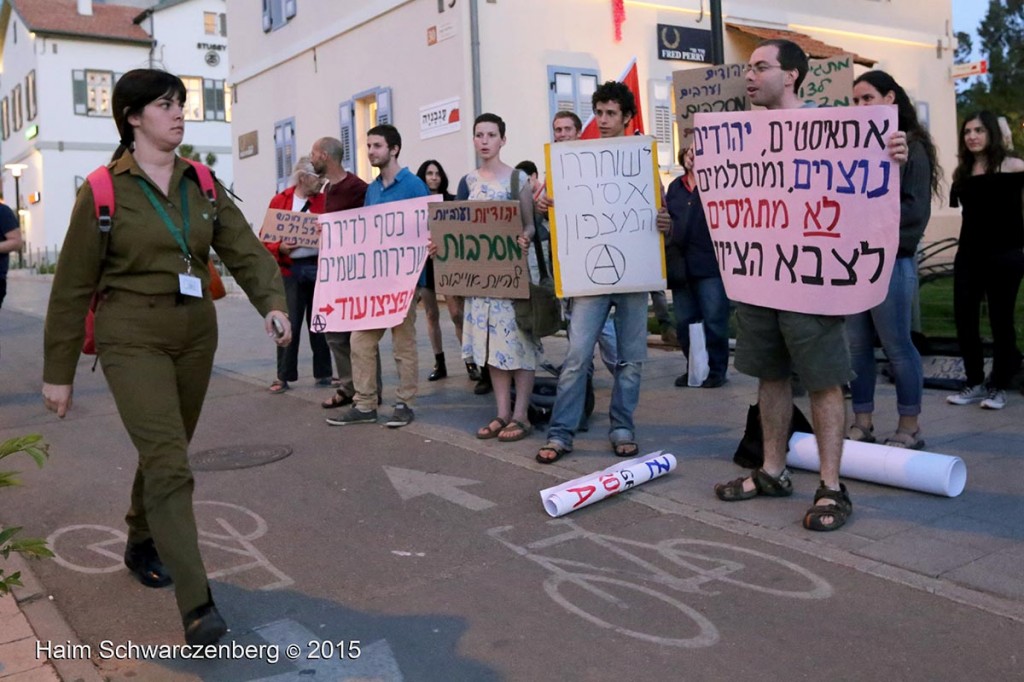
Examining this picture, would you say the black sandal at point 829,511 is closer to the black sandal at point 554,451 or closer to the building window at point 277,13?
the black sandal at point 554,451

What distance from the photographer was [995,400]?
6.99 m

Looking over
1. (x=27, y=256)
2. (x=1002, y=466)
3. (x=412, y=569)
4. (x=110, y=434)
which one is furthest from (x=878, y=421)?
(x=27, y=256)

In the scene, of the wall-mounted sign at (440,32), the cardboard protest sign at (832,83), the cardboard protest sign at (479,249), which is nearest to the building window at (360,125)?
the wall-mounted sign at (440,32)

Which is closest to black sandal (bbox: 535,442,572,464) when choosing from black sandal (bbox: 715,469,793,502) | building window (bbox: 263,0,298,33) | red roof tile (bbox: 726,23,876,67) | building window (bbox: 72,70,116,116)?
black sandal (bbox: 715,469,793,502)

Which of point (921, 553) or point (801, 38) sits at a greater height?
point (801, 38)

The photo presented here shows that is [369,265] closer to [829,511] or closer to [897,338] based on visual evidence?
[897,338]

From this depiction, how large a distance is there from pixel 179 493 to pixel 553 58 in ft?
44.9

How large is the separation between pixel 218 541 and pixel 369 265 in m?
3.06

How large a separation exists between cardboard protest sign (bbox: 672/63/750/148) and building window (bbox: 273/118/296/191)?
13811mm

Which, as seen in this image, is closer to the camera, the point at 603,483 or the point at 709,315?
the point at 603,483

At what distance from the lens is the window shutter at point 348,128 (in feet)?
61.8

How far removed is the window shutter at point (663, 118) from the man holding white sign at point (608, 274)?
1160 cm

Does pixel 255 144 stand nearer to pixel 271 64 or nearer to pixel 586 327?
pixel 271 64

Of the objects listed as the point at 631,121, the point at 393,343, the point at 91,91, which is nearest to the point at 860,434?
the point at 631,121
